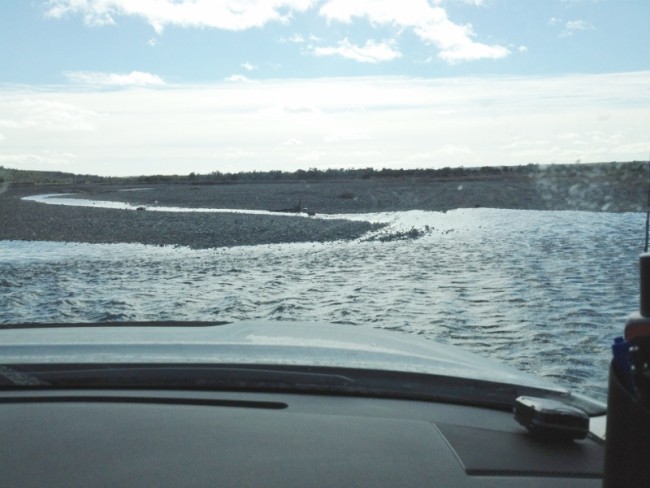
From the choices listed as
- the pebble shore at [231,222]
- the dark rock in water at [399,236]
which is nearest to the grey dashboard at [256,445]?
the pebble shore at [231,222]

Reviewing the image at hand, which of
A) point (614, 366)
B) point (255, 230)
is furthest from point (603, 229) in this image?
point (614, 366)

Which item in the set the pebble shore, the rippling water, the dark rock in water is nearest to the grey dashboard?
the rippling water

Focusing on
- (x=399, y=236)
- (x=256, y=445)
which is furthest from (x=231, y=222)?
(x=256, y=445)

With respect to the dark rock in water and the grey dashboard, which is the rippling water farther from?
the grey dashboard

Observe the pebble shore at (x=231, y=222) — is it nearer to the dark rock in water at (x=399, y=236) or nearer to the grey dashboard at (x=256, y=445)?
the dark rock in water at (x=399, y=236)

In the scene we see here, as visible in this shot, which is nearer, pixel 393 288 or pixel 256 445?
pixel 256 445

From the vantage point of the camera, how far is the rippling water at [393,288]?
8.80m

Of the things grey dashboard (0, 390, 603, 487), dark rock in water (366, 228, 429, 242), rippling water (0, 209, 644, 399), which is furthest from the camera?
Result: dark rock in water (366, 228, 429, 242)

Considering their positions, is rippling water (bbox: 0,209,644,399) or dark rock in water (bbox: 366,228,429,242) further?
dark rock in water (bbox: 366,228,429,242)

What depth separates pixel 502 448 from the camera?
184 centimetres

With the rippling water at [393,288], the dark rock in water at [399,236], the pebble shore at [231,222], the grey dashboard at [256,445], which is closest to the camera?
the grey dashboard at [256,445]

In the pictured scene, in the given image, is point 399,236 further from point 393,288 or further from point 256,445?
point 256,445

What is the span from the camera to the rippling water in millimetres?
8805

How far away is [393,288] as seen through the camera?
1287 cm
